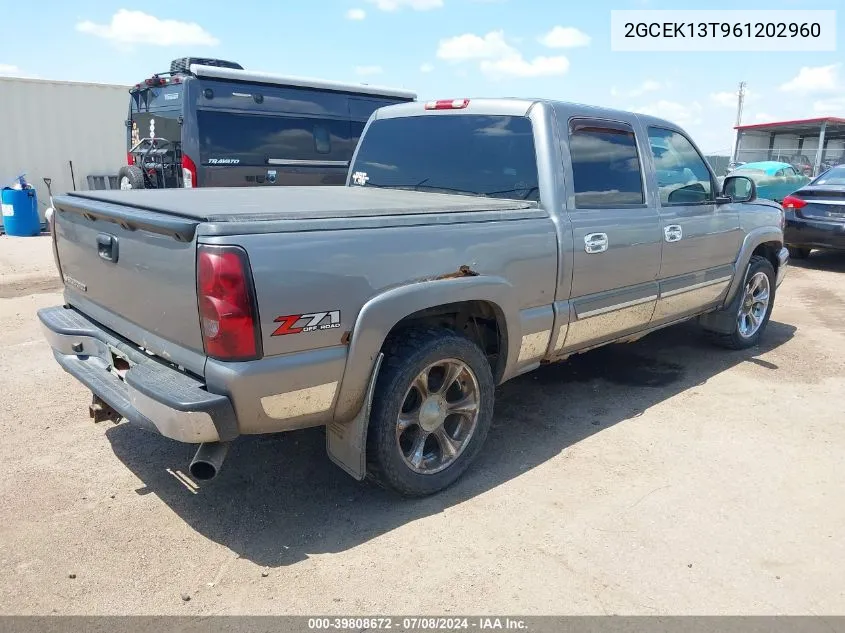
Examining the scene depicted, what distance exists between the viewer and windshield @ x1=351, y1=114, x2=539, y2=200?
379cm

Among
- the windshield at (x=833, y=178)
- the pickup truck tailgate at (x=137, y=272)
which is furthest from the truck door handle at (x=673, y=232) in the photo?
the windshield at (x=833, y=178)

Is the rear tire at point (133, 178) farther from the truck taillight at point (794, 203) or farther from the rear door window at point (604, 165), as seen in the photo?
the truck taillight at point (794, 203)

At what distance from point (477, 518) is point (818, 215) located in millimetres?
8995

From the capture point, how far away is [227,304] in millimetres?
2418

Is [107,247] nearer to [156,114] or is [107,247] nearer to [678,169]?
[678,169]

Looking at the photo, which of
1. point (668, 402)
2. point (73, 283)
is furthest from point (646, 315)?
point (73, 283)

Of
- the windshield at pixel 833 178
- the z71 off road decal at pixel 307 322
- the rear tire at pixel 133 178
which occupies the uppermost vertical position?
the windshield at pixel 833 178

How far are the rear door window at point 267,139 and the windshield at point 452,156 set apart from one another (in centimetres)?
385

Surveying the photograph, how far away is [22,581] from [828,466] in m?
4.03

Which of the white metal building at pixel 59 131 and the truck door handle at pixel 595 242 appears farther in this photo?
the white metal building at pixel 59 131

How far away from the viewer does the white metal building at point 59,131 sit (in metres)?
12.8

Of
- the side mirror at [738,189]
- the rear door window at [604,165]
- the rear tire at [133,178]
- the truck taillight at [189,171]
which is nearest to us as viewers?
the rear door window at [604,165]

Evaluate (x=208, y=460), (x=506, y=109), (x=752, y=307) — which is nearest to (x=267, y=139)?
(x=506, y=109)

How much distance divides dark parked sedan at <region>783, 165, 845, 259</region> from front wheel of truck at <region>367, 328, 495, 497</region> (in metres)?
8.41
